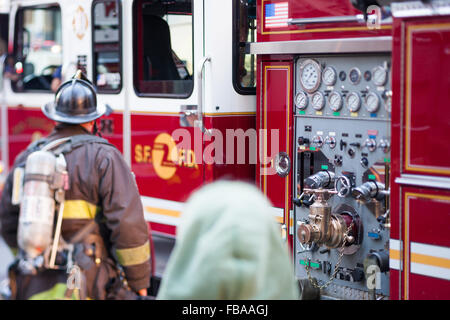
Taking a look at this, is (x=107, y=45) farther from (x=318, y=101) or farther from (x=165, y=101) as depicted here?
(x=318, y=101)

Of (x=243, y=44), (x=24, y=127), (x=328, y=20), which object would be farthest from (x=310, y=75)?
(x=24, y=127)

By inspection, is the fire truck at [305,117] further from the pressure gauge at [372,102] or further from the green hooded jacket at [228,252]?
the green hooded jacket at [228,252]

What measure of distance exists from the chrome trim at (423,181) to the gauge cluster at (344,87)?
46cm

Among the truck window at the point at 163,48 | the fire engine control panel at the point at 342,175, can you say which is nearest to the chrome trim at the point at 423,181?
the fire engine control panel at the point at 342,175

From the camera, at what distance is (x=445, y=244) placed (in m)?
3.75

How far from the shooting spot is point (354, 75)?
174 inches

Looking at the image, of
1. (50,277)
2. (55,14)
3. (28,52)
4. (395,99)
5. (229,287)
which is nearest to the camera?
(229,287)

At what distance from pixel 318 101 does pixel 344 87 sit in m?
0.21

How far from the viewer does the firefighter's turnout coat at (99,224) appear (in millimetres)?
3537

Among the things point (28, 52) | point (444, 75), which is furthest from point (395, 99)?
point (28, 52)

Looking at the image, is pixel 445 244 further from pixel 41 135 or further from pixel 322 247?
pixel 41 135

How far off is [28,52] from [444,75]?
17.0 ft

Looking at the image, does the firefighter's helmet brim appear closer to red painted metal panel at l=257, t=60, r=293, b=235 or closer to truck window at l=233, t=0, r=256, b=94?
red painted metal panel at l=257, t=60, r=293, b=235

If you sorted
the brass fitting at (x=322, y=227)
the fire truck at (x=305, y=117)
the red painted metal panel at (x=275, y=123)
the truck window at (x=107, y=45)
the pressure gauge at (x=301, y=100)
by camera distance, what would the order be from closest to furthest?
the fire truck at (x=305, y=117) < the brass fitting at (x=322, y=227) < the pressure gauge at (x=301, y=100) < the red painted metal panel at (x=275, y=123) < the truck window at (x=107, y=45)
